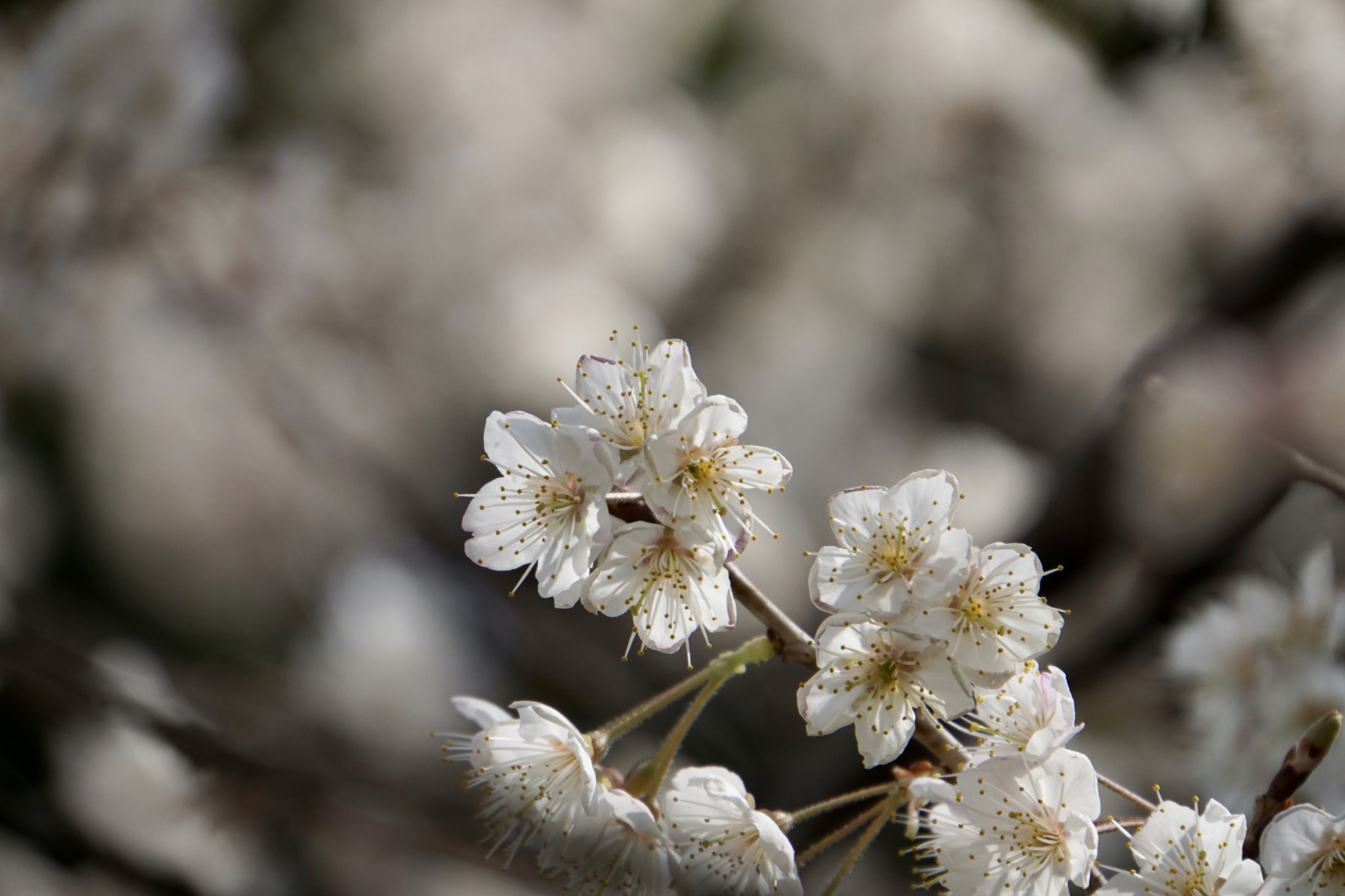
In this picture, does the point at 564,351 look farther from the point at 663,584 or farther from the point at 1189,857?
the point at 1189,857

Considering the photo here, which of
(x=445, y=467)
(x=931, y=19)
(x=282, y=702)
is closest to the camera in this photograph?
(x=282, y=702)

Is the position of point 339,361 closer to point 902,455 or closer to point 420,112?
point 420,112

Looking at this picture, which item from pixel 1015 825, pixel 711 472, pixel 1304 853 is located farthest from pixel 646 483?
pixel 1304 853

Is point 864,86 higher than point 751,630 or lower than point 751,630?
higher

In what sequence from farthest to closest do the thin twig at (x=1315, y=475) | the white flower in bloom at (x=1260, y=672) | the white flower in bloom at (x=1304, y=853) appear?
the white flower in bloom at (x=1260, y=672), the thin twig at (x=1315, y=475), the white flower in bloom at (x=1304, y=853)

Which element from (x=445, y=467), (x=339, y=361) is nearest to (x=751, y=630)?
(x=445, y=467)

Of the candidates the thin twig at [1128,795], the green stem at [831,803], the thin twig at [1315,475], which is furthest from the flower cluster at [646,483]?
the thin twig at [1315,475]

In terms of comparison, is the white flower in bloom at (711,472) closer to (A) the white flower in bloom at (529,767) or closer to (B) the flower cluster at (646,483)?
(B) the flower cluster at (646,483)
